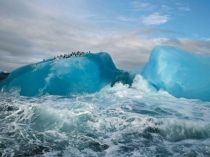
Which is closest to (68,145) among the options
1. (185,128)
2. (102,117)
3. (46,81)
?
(102,117)

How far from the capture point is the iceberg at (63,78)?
10.9 metres

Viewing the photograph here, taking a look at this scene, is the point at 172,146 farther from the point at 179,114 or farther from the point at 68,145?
the point at 179,114

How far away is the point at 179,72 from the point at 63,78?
685 centimetres

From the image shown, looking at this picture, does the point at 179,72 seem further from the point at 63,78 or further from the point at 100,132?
the point at 100,132

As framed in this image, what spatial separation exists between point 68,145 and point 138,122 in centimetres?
238

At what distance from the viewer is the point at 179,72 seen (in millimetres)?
10492

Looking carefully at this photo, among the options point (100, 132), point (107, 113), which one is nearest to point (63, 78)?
point (107, 113)

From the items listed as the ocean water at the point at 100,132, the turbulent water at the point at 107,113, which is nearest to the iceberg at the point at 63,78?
the turbulent water at the point at 107,113

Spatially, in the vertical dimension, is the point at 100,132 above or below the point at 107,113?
below

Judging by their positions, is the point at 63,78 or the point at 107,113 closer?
the point at 107,113

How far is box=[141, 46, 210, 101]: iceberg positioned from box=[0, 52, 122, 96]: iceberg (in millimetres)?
3174

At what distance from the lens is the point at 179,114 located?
21.9 feet

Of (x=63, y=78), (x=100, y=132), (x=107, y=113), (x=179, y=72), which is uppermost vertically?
(x=179, y=72)

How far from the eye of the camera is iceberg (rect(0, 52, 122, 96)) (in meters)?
10.9
